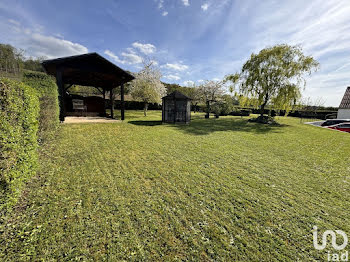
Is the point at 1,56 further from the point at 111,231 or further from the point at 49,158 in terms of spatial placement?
the point at 111,231

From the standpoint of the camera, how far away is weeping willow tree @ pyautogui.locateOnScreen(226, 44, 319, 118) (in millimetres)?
15039

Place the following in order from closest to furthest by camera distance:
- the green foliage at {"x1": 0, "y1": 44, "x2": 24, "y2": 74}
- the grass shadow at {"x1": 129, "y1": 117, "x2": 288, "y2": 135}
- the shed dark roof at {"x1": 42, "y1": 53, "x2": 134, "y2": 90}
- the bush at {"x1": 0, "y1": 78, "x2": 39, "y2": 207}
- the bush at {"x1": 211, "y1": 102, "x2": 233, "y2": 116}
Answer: the bush at {"x1": 0, "y1": 78, "x2": 39, "y2": 207}
the shed dark roof at {"x1": 42, "y1": 53, "x2": 134, "y2": 90}
the grass shadow at {"x1": 129, "y1": 117, "x2": 288, "y2": 135}
the bush at {"x1": 211, "y1": 102, "x2": 233, "y2": 116}
the green foliage at {"x1": 0, "y1": 44, "x2": 24, "y2": 74}

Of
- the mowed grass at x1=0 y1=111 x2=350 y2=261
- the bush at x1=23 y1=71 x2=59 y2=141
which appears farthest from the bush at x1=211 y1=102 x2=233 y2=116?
the bush at x1=23 y1=71 x2=59 y2=141

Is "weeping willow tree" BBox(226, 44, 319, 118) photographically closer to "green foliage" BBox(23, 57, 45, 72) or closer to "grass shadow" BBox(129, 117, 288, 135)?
"grass shadow" BBox(129, 117, 288, 135)

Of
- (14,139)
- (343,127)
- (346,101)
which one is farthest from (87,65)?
(346,101)

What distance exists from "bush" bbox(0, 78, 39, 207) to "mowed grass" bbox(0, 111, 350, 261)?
595mm

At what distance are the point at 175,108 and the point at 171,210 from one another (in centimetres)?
1216

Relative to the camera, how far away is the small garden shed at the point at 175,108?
1420 centimetres

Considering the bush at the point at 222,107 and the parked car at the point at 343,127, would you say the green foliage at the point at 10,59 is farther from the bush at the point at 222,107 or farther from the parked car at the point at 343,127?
the parked car at the point at 343,127

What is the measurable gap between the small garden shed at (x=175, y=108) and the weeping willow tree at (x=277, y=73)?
900 cm

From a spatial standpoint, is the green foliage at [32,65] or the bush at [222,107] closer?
the bush at [222,107]

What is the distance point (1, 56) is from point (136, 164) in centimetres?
6274

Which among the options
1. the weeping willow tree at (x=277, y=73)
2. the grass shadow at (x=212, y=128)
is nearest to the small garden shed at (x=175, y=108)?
the grass shadow at (x=212, y=128)

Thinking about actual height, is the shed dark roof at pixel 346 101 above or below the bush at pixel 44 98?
above
